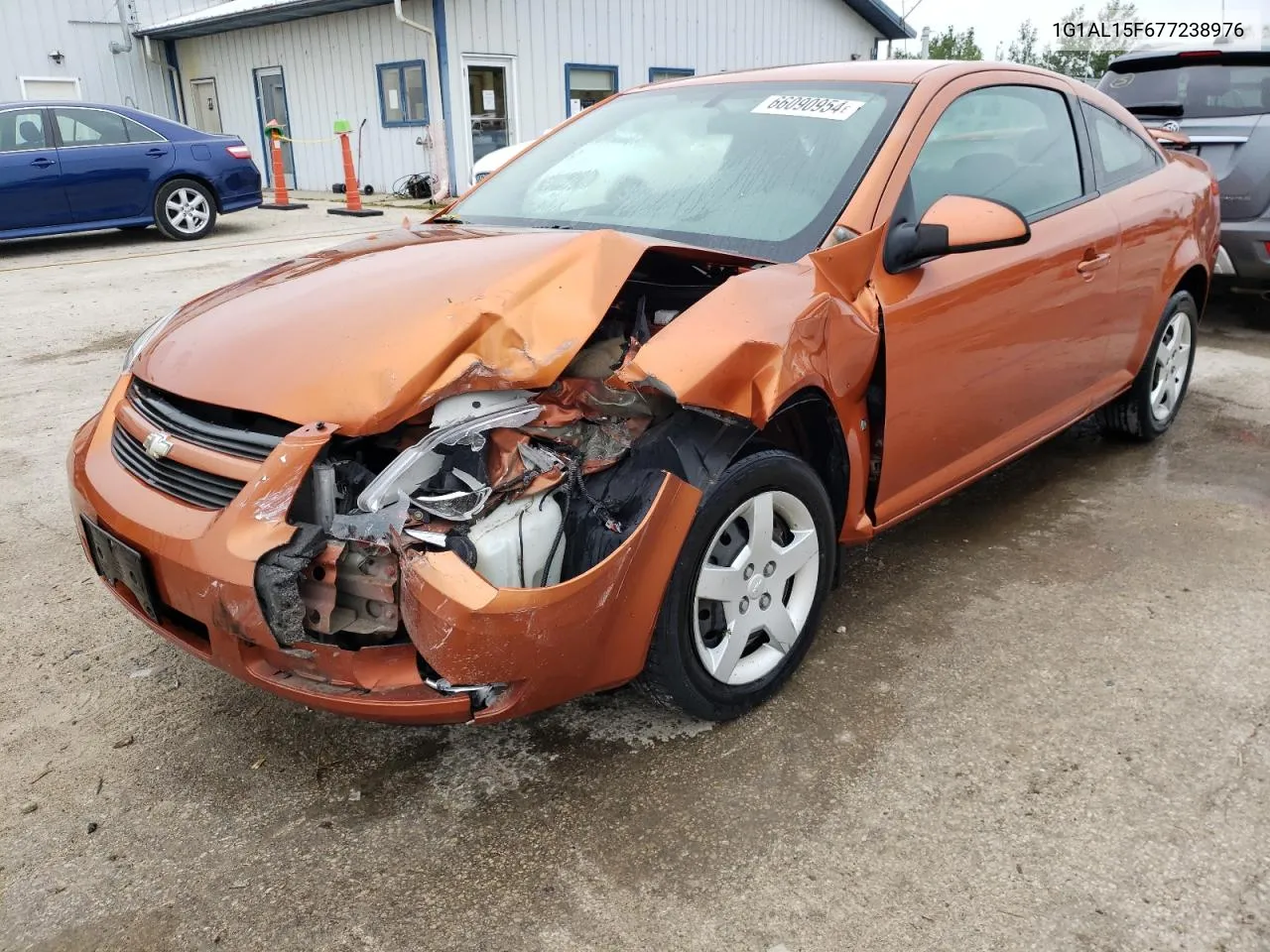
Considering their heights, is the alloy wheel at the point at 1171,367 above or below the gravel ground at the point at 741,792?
above

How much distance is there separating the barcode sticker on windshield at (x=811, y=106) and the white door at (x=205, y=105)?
17916 mm

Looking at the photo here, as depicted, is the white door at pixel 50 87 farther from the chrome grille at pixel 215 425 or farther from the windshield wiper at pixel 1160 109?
the chrome grille at pixel 215 425

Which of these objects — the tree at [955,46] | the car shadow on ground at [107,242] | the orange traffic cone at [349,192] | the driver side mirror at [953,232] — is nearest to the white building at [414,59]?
the orange traffic cone at [349,192]

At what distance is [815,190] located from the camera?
285 cm

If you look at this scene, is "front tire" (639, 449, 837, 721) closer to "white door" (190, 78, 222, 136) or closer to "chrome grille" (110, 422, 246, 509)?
"chrome grille" (110, 422, 246, 509)

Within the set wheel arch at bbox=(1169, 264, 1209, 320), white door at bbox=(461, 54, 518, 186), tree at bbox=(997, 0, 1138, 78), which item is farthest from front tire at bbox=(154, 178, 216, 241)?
tree at bbox=(997, 0, 1138, 78)

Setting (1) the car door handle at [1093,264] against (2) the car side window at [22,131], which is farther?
(2) the car side window at [22,131]

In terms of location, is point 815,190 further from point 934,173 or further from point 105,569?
point 105,569

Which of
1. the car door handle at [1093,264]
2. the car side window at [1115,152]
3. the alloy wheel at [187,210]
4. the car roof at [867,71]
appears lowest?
the alloy wheel at [187,210]

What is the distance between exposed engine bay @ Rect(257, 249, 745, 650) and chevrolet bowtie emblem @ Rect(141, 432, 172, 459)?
457 millimetres

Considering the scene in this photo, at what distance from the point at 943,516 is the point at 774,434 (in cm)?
161

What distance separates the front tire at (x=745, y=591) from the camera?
7.61 feet

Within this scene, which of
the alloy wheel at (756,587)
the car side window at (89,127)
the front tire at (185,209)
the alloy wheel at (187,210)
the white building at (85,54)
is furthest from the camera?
the white building at (85,54)

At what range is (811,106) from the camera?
315cm
